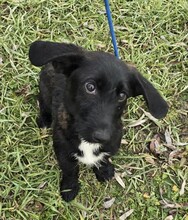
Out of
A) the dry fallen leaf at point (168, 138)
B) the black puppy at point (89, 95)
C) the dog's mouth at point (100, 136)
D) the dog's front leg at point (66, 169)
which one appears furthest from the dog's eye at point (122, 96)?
the dry fallen leaf at point (168, 138)

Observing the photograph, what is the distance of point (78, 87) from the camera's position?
3529 mm

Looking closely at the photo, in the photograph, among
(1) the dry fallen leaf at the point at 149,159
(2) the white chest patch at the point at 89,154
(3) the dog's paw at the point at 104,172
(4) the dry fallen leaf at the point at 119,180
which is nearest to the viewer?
(2) the white chest patch at the point at 89,154

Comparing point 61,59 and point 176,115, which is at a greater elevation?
point 61,59

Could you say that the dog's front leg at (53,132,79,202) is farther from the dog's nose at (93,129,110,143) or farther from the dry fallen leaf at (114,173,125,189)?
the dog's nose at (93,129,110,143)

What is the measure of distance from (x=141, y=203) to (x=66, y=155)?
1.01 m

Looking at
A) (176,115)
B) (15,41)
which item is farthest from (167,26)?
(15,41)

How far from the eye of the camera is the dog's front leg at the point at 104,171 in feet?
14.9

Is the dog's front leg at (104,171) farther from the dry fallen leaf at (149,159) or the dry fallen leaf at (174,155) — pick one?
the dry fallen leaf at (174,155)

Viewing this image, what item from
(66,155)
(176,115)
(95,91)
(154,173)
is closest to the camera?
(95,91)

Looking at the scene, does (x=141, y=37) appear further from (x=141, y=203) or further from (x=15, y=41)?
(x=141, y=203)

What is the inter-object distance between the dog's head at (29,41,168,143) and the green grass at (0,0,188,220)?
3.87ft

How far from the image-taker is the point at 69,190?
4438 mm

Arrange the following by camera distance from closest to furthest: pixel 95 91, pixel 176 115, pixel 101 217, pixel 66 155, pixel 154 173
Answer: pixel 95 91
pixel 66 155
pixel 101 217
pixel 154 173
pixel 176 115

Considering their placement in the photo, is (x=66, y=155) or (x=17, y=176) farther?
(x=17, y=176)
